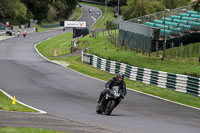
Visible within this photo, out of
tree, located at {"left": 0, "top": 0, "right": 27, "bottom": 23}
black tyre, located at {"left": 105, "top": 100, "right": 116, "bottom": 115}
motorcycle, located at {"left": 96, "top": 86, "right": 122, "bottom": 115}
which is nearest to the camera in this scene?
motorcycle, located at {"left": 96, "top": 86, "right": 122, "bottom": 115}

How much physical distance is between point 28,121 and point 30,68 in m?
24.5

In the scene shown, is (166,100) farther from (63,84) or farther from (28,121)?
(28,121)

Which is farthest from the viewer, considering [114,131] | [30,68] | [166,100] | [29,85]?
[30,68]

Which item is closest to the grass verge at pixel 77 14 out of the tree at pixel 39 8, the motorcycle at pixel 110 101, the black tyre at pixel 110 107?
the tree at pixel 39 8

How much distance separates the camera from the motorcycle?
16.3 meters

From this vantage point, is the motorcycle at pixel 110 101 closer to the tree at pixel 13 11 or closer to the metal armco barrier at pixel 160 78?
the metal armco barrier at pixel 160 78

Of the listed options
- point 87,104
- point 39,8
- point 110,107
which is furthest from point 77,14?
point 110,107

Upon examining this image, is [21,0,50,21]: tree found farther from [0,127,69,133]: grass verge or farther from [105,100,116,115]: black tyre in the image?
[0,127,69,133]: grass verge

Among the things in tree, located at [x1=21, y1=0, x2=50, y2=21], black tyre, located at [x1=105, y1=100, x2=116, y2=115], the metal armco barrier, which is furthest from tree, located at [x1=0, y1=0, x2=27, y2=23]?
black tyre, located at [x1=105, y1=100, x2=116, y2=115]

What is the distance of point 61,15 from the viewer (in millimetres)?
142625

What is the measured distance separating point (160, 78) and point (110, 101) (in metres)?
13.9

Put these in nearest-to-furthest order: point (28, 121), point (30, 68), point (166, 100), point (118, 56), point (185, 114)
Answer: point (28, 121), point (185, 114), point (166, 100), point (30, 68), point (118, 56)

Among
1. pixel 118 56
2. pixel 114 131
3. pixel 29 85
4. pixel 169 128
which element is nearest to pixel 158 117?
pixel 169 128

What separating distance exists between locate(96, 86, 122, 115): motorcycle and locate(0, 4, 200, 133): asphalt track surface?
0.37 metres
